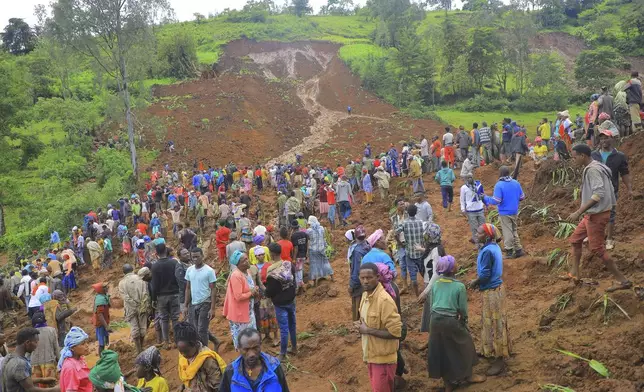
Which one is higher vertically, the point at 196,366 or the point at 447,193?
the point at 196,366

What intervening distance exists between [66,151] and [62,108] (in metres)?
2.88

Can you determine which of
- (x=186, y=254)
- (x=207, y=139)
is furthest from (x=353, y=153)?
(x=186, y=254)

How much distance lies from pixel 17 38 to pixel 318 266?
56.7m

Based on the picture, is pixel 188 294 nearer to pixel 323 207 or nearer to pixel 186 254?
pixel 186 254

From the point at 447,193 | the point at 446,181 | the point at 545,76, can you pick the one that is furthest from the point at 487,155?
the point at 545,76

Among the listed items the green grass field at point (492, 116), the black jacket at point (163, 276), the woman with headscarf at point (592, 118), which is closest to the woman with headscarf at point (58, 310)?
the black jacket at point (163, 276)

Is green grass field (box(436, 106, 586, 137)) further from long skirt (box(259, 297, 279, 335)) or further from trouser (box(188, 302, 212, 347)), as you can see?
trouser (box(188, 302, 212, 347))

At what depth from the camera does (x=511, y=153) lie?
1523cm

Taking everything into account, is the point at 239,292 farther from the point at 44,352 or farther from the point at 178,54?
the point at 178,54

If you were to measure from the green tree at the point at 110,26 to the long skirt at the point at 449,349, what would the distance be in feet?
77.5

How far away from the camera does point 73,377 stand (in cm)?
442

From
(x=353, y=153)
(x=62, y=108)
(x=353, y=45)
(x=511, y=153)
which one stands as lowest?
(x=353, y=153)

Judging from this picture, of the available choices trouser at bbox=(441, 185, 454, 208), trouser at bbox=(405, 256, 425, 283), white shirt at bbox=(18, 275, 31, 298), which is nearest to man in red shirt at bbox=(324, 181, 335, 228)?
trouser at bbox=(441, 185, 454, 208)

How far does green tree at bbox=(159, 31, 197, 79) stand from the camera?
150ft
